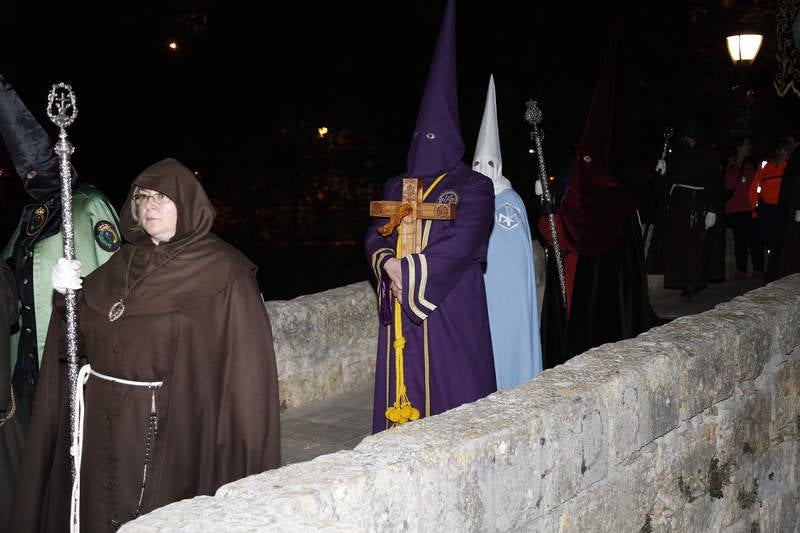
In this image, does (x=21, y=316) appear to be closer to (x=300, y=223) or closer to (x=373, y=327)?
(x=373, y=327)

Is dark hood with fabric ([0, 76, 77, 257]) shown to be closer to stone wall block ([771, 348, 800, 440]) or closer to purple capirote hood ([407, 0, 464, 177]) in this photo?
purple capirote hood ([407, 0, 464, 177])

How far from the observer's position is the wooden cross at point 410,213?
17.0 ft

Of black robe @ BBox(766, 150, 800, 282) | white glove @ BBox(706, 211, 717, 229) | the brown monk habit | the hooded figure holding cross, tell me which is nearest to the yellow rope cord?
the hooded figure holding cross

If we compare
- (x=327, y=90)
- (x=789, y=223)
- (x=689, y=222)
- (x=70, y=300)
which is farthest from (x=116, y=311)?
(x=327, y=90)

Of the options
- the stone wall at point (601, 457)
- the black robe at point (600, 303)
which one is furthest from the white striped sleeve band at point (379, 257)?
the black robe at point (600, 303)

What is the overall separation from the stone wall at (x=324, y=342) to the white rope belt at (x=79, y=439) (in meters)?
2.40

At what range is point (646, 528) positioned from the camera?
4.11 m

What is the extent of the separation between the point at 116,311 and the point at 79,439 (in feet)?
1.58

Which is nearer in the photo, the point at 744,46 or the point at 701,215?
the point at 701,215

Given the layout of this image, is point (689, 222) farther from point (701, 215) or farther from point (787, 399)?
point (787, 399)

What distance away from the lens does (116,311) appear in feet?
12.5

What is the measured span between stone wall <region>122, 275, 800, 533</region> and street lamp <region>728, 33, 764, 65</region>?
6.97m

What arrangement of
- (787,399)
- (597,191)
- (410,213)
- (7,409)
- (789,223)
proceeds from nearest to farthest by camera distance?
(7,409) → (410,213) → (787,399) → (597,191) → (789,223)

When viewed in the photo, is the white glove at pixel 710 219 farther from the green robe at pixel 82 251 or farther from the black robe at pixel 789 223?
the green robe at pixel 82 251
